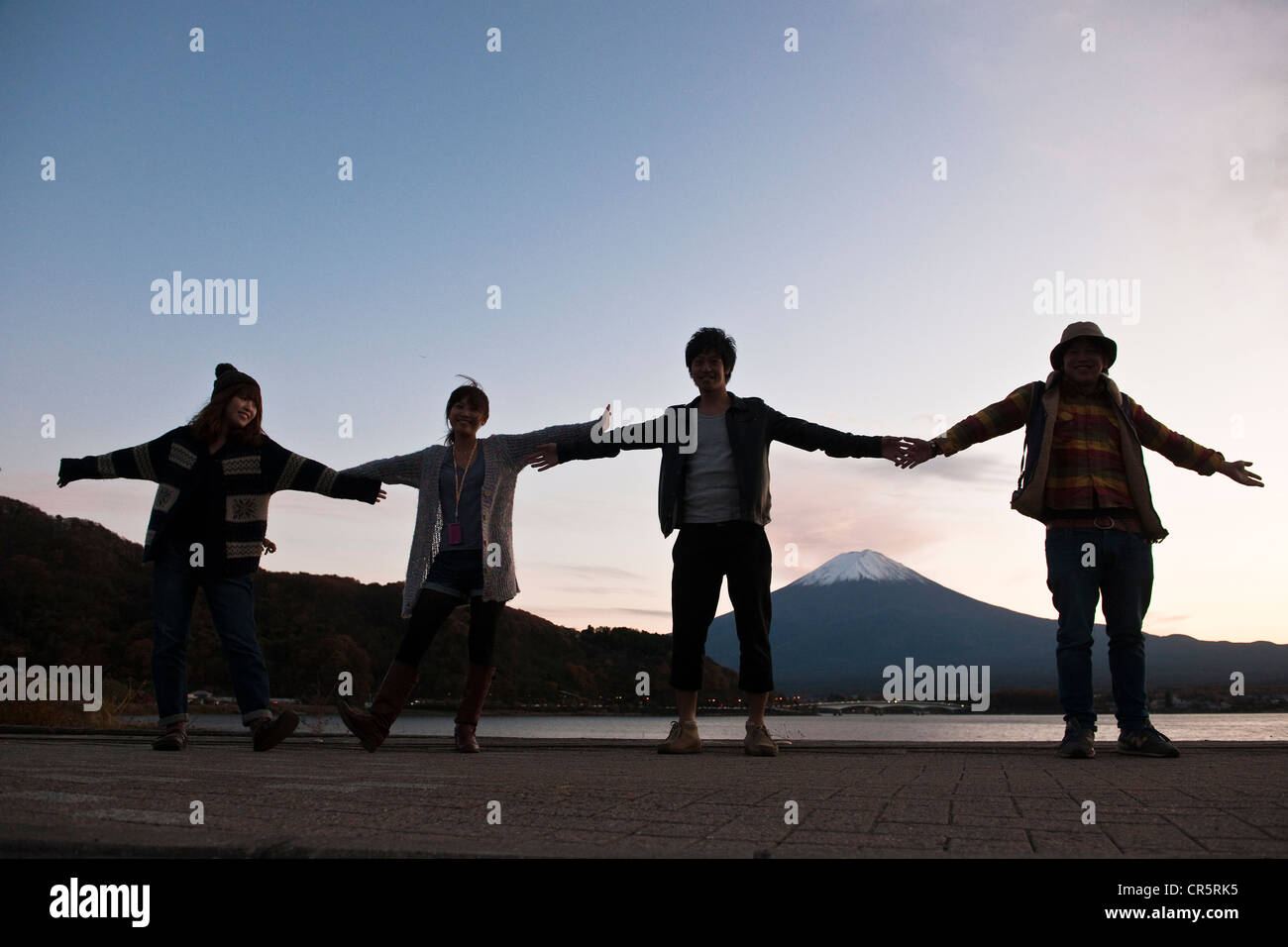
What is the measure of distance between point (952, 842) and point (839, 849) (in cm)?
32

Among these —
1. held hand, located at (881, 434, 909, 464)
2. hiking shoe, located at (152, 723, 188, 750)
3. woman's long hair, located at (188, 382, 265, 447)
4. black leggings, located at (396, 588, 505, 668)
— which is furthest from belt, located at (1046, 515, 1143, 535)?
hiking shoe, located at (152, 723, 188, 750)

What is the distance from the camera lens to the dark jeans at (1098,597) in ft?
18.5

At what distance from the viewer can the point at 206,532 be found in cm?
610

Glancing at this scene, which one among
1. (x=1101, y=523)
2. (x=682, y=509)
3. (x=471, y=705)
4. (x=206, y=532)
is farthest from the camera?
(x=471, y=705)

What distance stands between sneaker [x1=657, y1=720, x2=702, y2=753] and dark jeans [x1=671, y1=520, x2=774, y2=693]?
0.25 meters

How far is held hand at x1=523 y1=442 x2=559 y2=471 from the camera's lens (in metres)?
6.68

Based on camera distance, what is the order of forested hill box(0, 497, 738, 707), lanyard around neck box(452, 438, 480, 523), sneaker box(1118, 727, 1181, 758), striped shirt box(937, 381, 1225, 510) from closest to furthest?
1. sneaker box(1118, 727, 1181, 758)
2. striped shirt box(937, 381, 1225, 510)
3. lanyard around neck box(452, 438, 480, 523)
4. forested hill box(0, 497, 738, 707)

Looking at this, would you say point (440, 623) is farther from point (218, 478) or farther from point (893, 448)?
point (893, 448)

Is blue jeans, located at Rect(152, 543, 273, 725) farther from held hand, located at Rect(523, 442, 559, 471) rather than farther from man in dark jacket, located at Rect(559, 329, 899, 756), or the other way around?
man in dark jacket, located at Rect(559, 329, 899, 756)

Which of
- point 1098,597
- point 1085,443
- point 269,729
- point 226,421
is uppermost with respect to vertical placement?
point 226,421

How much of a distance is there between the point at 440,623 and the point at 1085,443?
407 centimetres

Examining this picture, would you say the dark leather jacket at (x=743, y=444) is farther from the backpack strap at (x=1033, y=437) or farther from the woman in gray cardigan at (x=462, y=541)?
the backpack strap at (x=1033, y=437)

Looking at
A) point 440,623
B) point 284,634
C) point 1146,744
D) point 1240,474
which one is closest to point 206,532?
point 440,623
